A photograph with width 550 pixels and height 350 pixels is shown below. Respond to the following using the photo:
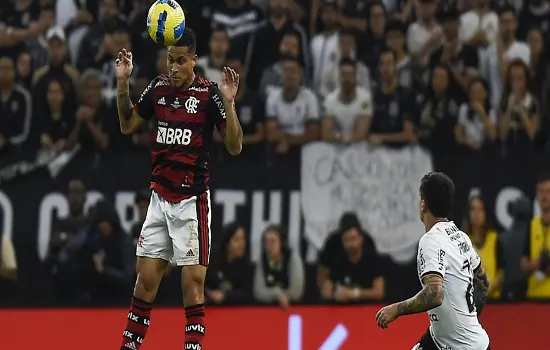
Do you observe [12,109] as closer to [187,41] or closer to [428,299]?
[187,41]

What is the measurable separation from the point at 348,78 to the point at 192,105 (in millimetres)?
5762

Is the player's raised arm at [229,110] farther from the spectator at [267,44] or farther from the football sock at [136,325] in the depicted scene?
the spectator at [267,44]

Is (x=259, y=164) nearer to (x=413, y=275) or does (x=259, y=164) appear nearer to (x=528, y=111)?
(x=413, y=275)

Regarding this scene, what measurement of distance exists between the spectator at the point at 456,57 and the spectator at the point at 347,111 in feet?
3.84

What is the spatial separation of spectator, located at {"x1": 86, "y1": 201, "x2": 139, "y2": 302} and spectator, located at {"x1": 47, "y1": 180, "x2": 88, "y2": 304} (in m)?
0.13

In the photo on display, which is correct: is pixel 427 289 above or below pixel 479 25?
below

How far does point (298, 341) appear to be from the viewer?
10523 millimetres

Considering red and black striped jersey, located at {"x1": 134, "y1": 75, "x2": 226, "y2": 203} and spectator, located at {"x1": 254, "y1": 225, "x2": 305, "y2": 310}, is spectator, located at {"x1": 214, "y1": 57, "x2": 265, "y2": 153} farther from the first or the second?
red and black striped jersey, located at {"x1": 134, "y1": 75, "x2": 226, "y2": 203}

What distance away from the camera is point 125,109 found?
869 cm

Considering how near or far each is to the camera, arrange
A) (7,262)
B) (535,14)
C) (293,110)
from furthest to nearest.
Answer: (535,14) < (293,110) < (7,262)

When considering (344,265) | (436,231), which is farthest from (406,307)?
(344,265)

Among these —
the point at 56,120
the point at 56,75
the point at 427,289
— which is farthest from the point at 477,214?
the point at 427,289

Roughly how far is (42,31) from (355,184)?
158 inches

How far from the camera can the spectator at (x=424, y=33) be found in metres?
15.0
